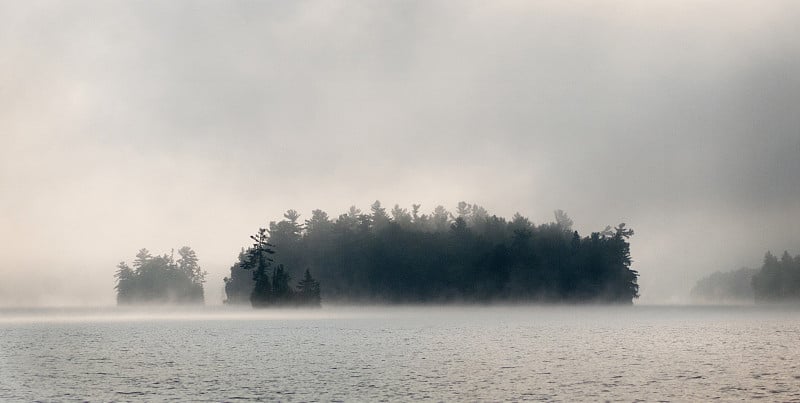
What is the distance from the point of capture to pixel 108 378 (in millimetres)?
60750

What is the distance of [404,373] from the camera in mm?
63656

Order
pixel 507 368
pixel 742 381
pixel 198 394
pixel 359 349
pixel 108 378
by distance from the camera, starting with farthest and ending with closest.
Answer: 1. pixel 359 349
2. pixel 507 368
3. pixel 108 378
4. pixel 742 381
5. pixel 198 394

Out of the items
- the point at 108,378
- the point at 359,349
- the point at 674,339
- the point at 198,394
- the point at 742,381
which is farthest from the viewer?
the point at 674,339

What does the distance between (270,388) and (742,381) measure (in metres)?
33.9

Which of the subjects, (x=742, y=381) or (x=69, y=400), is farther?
(x=742, y=381)

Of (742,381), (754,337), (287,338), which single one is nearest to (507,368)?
(742,381)

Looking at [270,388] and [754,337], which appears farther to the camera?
[754,337]

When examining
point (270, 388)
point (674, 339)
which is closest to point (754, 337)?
point (674, 339)

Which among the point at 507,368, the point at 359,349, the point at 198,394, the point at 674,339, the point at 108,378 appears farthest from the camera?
the point at 674,339

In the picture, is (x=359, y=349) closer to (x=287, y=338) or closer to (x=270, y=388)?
(x=287, y=338)

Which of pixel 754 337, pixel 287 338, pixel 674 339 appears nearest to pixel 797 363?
pixel 674 339

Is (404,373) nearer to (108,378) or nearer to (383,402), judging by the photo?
(383,402)

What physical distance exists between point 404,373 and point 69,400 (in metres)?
26.0

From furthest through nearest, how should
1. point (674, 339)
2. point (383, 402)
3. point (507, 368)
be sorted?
point (674, 339) → point (507, 368) → point (383, 402)
